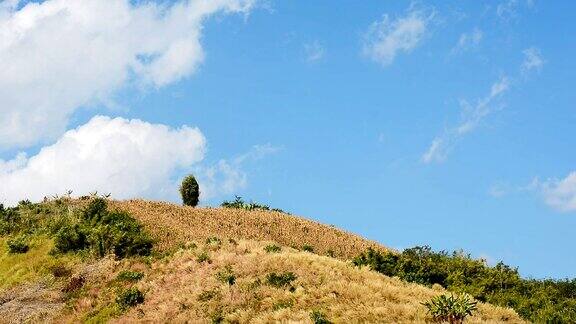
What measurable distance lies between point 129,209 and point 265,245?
17008 millimetres

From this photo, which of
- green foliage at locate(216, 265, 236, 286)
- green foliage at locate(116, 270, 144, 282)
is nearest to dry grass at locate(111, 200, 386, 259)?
green foliage at locate(116, 270, 144, 282)

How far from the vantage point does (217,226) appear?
2005 inches

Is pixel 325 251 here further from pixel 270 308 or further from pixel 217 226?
pixel 270 308

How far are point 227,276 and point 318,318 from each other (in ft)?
27.1

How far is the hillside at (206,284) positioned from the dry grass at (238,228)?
7.1 inches

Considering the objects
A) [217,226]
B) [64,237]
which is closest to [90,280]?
[64,237]

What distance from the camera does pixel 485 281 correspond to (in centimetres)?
4159

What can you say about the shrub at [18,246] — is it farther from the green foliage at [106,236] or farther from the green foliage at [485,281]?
the green foliage at [485,281]

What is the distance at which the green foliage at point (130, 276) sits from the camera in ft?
125

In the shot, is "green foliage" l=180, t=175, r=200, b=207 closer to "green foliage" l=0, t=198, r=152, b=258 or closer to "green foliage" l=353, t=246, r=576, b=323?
"green foliage" l=0, t=198, r=152, b=258

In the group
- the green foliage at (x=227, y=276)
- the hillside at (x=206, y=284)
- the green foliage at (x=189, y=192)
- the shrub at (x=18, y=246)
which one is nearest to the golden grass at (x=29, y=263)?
the hillside at (x=206, y=284)

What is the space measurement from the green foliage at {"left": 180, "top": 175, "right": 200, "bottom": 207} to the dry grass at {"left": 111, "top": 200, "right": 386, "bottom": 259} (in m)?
4.96

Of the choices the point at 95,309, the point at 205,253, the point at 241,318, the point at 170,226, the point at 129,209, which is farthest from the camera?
the point at 129,209

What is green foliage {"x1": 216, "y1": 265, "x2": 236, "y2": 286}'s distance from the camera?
3338 centimetres
